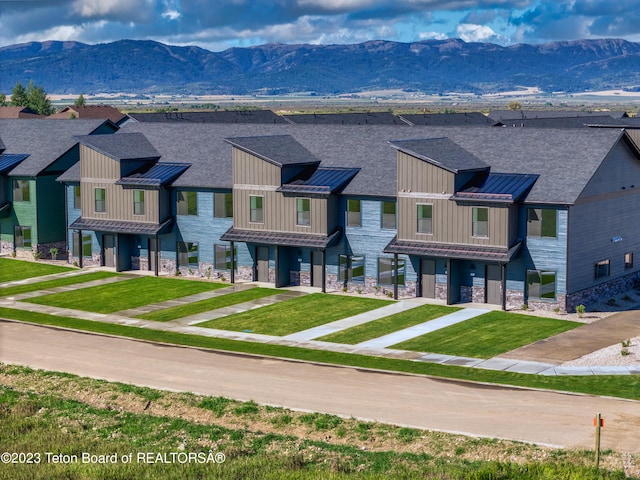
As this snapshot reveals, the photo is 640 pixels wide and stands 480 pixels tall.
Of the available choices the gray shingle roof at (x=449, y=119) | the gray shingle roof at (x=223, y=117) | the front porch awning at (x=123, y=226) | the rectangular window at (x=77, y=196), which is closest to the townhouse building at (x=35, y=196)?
the rectangular window at (x=77, y=196)

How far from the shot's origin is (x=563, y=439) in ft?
105

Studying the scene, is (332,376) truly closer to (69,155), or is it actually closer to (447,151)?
(447,151)

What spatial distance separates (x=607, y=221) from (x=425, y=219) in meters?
9.11

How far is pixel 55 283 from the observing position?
61.6 meters

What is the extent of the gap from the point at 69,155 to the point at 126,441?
4234cm

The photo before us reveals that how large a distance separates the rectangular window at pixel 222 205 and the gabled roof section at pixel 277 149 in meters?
3.42

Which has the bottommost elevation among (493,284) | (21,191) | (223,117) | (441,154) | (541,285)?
(493,284)

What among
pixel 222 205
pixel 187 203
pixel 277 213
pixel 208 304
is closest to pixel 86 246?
pixel 187 203

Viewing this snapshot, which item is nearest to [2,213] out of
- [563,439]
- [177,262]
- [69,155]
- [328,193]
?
[69,155]

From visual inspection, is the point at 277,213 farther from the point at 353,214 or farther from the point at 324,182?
the point at 353,214

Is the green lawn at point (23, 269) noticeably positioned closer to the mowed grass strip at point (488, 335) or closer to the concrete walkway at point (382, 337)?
the concrete walkway at point (382, 337)

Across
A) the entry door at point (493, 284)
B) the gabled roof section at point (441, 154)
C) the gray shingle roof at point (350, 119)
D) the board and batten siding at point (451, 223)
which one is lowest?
the entry door at point (493, 284)

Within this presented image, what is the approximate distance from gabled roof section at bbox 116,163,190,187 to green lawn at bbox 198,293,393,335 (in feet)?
40.2

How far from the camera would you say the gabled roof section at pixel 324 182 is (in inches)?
2292
